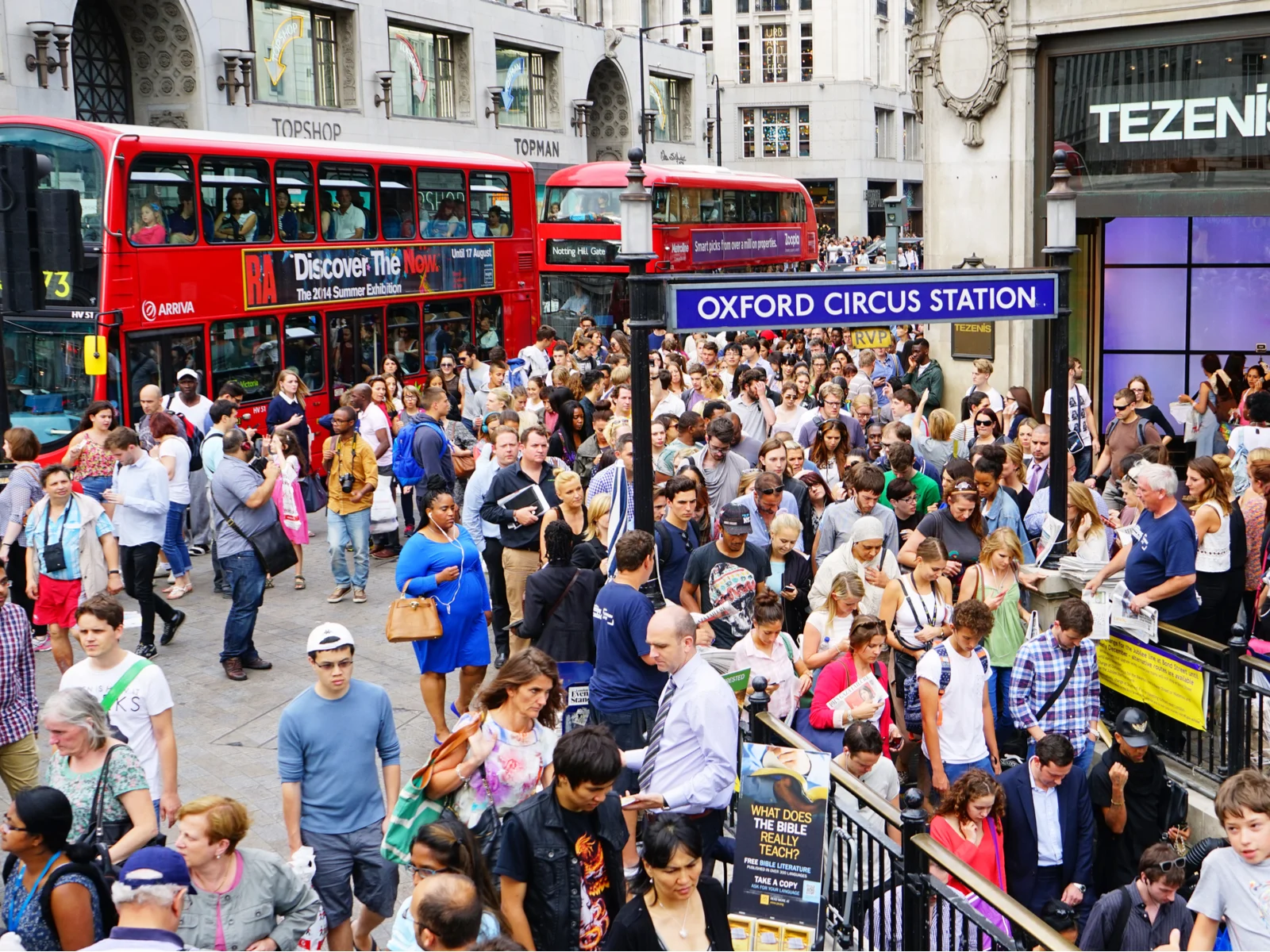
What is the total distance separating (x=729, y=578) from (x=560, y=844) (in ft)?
10.3

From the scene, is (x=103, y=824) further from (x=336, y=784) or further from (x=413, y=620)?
(x=413, y=620)

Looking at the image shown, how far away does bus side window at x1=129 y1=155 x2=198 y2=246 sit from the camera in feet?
47.2

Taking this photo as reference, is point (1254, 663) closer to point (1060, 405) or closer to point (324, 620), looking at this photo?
point (1060, 405)

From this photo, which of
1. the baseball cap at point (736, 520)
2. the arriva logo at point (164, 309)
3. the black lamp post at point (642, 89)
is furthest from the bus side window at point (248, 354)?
the black lamp post at point (642, 89)

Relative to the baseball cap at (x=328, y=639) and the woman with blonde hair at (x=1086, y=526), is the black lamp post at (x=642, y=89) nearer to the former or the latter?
the woman with blonde hair at (x=1086, y=526)

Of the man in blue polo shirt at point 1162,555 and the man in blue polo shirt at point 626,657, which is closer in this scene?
the man in blue polo shirt at point 626,657

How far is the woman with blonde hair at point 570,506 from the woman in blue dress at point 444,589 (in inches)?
27.6

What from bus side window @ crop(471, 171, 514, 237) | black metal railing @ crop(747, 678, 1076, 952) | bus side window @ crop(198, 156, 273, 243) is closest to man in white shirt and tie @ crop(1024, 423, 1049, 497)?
black metal railing @ crop(747, 678, 1076, 952)

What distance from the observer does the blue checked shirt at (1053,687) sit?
23.8 ft

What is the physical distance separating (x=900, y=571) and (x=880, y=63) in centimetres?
8314

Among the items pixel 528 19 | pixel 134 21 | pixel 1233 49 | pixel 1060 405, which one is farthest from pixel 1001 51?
pixel 528 19

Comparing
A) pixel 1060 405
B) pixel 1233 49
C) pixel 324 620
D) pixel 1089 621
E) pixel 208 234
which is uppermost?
pixel 1233 49

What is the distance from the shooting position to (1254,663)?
23.5 ft

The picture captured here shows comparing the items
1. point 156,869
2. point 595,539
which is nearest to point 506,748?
point 156,869
